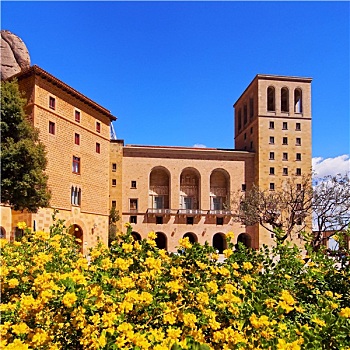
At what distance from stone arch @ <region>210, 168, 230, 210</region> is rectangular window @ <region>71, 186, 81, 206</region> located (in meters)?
17.7

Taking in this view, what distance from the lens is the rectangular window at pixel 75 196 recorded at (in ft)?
94.5

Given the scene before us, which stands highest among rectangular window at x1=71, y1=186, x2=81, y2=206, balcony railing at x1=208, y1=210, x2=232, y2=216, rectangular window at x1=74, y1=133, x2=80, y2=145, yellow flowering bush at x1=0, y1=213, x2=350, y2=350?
rectangular window at x1=74, y1=133, x2=80, y2=145

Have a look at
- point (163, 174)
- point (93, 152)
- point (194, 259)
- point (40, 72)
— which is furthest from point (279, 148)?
point (194, 259)

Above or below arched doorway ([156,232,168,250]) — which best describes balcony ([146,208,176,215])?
above

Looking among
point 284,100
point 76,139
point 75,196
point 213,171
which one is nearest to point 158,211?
point 213,171

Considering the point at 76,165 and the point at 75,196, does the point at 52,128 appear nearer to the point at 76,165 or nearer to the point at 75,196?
the point at 76,165

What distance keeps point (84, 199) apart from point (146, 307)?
28.3 meters

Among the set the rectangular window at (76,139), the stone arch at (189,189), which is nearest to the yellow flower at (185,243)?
the rectangular window at (76,139)

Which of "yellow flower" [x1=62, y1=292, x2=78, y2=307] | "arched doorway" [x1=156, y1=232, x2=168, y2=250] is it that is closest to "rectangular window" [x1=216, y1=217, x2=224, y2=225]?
"arched doorway" [x1=156, y1=232, x2=168, y2=250]

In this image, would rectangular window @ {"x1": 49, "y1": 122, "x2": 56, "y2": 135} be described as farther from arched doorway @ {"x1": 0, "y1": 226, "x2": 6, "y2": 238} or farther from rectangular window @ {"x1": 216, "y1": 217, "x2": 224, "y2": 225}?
rectangular window @ {"x1": 216, "y1": 217, "x2": 224, "y2": 225}

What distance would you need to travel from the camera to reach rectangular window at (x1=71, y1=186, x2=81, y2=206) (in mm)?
28808

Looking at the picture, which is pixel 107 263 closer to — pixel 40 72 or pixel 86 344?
pixel 86 344

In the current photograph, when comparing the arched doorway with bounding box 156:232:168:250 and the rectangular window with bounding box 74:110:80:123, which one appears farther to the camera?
the arched doorway with bounding box 156:232:168:250

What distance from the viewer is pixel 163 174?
4316 cm
